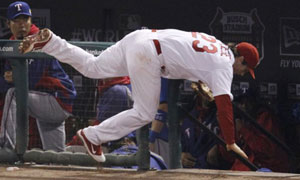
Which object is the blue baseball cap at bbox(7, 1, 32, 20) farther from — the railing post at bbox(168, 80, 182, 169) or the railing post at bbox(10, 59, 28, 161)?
the railing post at bbox(168, 80, 182, 169)

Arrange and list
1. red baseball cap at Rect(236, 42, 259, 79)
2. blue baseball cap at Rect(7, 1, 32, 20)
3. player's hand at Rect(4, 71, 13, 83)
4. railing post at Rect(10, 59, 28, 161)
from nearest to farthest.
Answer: red baseball cap at Rect(236, 42, 259, 79) → railing post at Rect(10, 59, 28, 161) → player's hand at Rect(4, 71, 13, 83) → blue baseball cap at Rect(7, 1, 32, 20)

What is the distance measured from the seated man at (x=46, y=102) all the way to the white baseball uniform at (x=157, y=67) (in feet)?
1.74

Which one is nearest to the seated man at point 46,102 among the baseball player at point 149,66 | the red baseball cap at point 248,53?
the baseball player at point 149,66

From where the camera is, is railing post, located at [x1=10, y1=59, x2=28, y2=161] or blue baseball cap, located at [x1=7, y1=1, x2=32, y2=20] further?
blue baseball cap, located at [x1=7, y1=1, x2=32, y2=20]

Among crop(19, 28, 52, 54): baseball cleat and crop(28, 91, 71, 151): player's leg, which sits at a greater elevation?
crop(19, 28, 52, 54): baseball cleat

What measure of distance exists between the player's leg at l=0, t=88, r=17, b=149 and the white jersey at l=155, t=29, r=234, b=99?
4.15 feet

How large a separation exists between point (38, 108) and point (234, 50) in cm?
151

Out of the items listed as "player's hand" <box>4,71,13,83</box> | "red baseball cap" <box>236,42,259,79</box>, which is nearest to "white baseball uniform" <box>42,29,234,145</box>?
"red baseball cap" <box>236,42,259,79</box>

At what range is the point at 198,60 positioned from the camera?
7.16 m

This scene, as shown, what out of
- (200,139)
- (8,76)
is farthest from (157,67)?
(200,139)

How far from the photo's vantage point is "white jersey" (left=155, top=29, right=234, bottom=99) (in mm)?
7109

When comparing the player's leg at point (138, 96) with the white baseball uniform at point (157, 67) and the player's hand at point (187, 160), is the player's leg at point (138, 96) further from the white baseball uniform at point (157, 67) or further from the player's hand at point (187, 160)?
the player's hand at point (187, 160)

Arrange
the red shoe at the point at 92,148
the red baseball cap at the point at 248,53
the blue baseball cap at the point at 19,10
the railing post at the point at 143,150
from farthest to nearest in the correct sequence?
the blue baseball cap at the point at 19,10, the railing post at the point at 143,150, the red baseball cap at the point at 248,53, the red shoe at the point at 92,148

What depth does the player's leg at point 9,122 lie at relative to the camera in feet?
25.6
